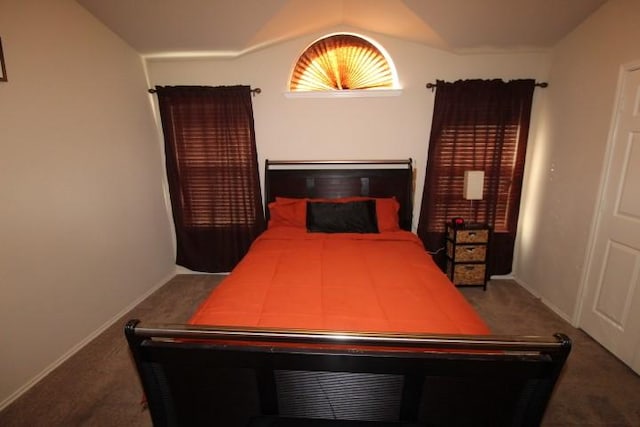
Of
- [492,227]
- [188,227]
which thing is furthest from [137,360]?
[492,227]

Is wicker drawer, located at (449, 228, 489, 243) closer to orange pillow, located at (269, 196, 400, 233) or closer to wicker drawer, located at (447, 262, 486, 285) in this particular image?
wicker drawer, located at (447, 262, 486, 285)

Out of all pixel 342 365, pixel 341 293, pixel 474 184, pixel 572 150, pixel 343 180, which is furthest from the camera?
pixel 343 180

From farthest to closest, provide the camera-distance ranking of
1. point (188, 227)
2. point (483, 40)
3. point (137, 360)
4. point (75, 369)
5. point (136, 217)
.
A: point (188, 227), point (136, 217), point (483, 40), point (75, 369), point (137, 360)

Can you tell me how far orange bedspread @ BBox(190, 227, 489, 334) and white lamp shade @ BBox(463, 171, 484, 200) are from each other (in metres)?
0.83

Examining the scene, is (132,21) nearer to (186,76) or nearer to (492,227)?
(186,76)

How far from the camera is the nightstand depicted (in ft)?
9.17

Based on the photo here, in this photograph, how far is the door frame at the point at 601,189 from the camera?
6.44 ft

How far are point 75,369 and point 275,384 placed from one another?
5.70 feet

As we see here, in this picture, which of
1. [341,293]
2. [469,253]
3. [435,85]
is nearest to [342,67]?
[435,85]

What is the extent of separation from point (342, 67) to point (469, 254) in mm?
2307

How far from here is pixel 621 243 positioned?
199 centimetres

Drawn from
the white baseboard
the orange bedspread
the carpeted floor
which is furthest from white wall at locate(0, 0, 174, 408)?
the orange bedspread

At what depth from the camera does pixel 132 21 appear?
2.33 m

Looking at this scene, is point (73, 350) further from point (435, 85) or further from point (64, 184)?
point (435, 85)
